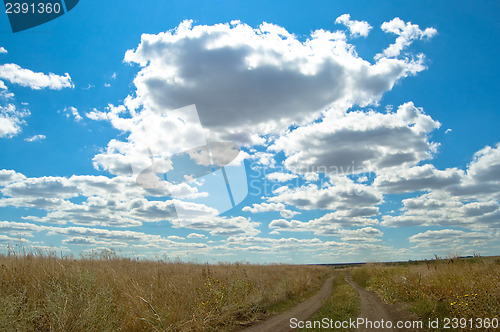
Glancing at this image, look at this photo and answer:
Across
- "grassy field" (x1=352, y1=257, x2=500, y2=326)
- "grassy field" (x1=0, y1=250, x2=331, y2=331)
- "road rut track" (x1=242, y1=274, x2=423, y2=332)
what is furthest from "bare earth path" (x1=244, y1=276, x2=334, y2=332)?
"grassy field" (x1=352, y1=257, x2=500, y2=326)

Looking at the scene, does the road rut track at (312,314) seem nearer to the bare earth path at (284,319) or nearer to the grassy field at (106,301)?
the bare earth path at (284,319)

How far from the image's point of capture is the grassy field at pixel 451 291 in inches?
376

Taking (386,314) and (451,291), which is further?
(386,314)

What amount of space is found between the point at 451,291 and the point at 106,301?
13335mm

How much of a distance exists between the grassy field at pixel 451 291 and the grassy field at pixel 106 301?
712 cm

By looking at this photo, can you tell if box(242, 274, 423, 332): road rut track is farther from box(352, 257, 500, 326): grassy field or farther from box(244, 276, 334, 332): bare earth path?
box(352, 257, 500, 326): grassy field

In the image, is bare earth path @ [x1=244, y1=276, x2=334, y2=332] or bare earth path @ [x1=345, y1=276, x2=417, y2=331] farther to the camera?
bare earth path @ [x1=345, y1=276, x2=417, y2=331]

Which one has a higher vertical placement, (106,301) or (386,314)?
(106,301)

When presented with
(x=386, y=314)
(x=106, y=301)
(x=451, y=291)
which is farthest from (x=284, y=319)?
(x=451, y=291)

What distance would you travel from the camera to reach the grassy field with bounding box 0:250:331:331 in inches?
283

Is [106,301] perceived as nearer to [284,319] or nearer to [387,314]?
[284,319]

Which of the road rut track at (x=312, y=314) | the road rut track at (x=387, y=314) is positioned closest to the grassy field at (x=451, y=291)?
the road rut track at (x=387, y=314)

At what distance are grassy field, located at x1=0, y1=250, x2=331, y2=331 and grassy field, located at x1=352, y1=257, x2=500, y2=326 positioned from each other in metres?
7.12

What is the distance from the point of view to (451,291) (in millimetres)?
12570
